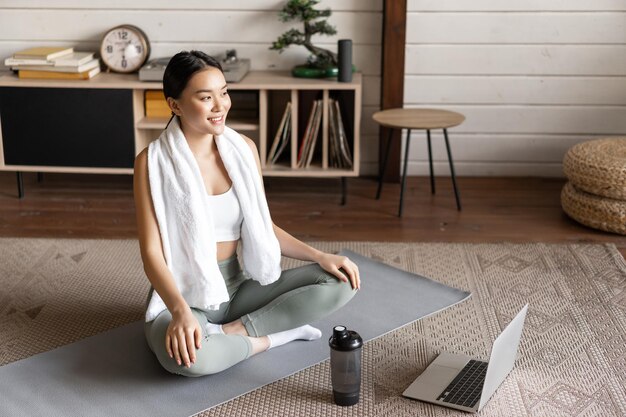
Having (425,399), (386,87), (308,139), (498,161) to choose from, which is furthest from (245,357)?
(498,161)

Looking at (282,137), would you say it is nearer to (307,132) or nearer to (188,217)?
(307,132)

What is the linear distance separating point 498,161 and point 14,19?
7.24ft

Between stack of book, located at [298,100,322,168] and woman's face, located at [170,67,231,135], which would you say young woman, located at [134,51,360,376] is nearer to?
woman's face, located at [170,67,231,135]

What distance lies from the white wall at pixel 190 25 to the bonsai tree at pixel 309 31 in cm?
11

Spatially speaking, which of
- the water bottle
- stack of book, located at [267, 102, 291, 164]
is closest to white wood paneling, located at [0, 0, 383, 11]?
stack of book, located at [267, 102, 291, 164]

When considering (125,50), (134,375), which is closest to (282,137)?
(125,50)

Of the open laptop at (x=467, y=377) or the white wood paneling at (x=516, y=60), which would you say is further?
the white wood paneling at (x=516, y=60)

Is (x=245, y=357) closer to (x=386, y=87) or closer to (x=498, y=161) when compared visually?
(x=386, y=87)

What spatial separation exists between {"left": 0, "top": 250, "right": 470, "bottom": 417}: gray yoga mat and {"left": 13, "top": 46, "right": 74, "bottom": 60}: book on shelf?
4.80 ft

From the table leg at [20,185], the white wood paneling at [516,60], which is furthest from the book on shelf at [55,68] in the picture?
the white wood paneling at [516,60]

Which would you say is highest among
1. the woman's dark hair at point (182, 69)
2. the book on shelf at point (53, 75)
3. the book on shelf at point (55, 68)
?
the woman's dark hair at point (182, 69)

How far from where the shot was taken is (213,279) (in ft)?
7.25

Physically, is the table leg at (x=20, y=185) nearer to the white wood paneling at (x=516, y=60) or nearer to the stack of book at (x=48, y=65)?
the stack of book at (x=48, y=65)

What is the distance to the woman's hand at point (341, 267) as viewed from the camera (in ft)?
7.30
